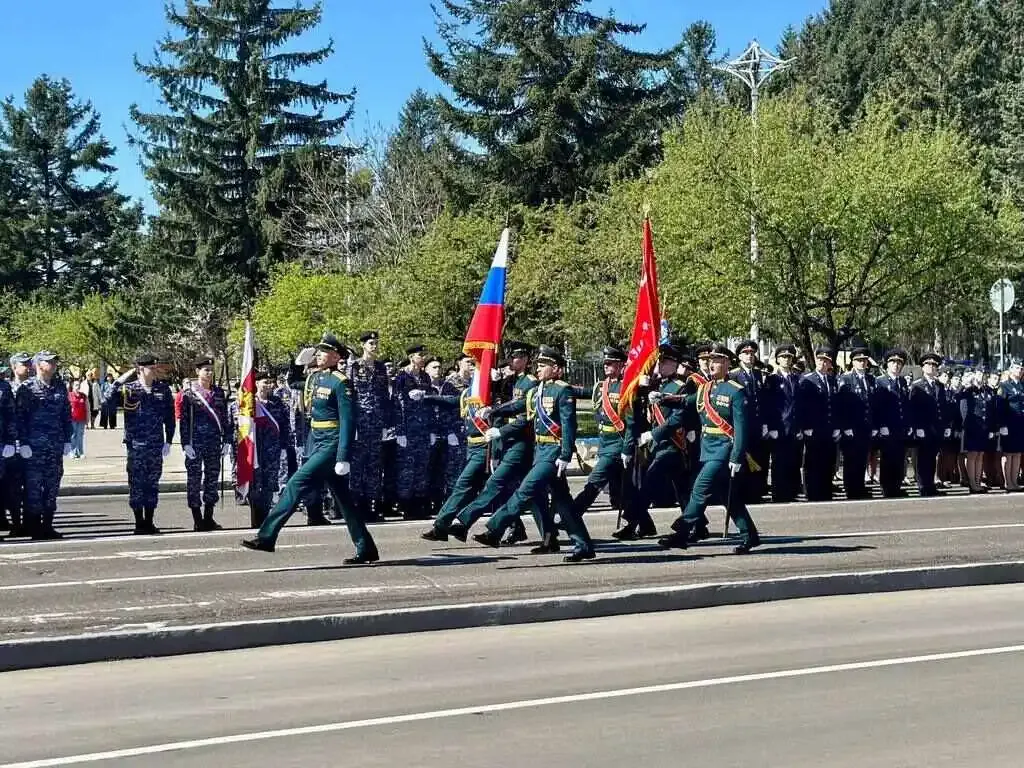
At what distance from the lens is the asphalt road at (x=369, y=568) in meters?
11.4

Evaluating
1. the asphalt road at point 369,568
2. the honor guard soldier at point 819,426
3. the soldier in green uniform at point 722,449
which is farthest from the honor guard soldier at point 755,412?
the soldier in green uniform at point 722,449

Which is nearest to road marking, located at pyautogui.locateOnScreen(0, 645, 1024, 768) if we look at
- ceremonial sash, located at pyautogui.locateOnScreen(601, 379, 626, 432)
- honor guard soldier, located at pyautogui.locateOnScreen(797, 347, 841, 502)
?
ceremonial sash, located at pyautogui.locateOnScreen(601, 379, 626, 432)

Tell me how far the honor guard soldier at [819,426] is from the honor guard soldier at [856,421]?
6.0 inches

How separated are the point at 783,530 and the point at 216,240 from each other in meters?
47.9

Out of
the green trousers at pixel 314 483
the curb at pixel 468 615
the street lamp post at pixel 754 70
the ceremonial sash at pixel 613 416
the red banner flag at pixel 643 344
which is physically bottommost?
the curb at pixel 468 615

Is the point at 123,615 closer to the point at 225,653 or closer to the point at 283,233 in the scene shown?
the point at 225,653

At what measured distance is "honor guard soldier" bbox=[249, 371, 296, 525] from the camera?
17250 mm

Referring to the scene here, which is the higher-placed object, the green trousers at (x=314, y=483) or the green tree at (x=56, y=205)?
the green tree at (x=56, y=205)

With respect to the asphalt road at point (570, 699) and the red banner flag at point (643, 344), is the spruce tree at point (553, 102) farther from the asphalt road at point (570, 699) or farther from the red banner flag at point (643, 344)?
the asphalt road at point (570, 699)

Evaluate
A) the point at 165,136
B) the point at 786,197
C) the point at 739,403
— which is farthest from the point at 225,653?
the point at 165,136

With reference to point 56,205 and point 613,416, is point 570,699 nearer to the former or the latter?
point 613,416

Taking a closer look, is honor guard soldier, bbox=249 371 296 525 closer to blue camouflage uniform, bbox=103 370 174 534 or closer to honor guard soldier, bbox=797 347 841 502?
blue camouflage uniform, bbox=103 370 174 534

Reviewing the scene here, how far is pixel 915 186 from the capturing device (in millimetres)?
31250

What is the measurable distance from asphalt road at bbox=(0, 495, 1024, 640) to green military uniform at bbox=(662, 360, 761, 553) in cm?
34
